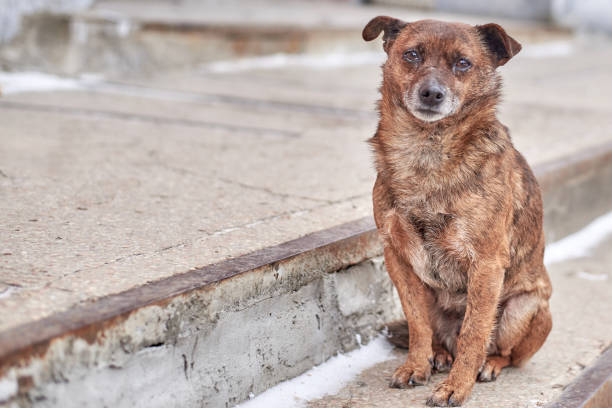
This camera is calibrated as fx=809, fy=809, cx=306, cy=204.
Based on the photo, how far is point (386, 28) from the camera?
3.09m

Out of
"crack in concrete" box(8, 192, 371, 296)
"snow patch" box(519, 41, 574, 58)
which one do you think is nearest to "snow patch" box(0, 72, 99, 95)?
"crack in concrete" box(8, 192, 371, 296)

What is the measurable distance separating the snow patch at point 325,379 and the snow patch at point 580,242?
1690 millimetres

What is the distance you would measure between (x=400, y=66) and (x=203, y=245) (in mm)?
943

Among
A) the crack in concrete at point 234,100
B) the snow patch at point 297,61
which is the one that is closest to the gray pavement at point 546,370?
the crack in concrete at point 234,100

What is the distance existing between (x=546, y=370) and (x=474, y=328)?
519mm

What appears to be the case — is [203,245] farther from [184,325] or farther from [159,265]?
[184,325]

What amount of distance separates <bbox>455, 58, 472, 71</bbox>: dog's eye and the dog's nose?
7.7 inches

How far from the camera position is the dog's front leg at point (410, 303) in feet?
8.98

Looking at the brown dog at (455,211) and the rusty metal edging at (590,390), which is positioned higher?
the brown dog at (455,211)

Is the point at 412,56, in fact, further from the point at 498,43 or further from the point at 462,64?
the point at 498,43

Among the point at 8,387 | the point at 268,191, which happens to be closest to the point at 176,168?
the point at 268,191

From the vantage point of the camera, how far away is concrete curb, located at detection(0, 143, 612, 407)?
2.05 meters

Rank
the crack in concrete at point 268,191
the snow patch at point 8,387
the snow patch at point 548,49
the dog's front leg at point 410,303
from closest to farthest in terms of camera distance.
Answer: the snow patch at point 8,387 → the dog's front leg at point 410,303 → the crack in concrete at point 268,191 → the snow patch at point 548,49

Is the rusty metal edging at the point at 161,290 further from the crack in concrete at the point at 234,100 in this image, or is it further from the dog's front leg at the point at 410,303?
the crack in concrete at the point at 234,100
